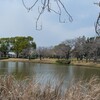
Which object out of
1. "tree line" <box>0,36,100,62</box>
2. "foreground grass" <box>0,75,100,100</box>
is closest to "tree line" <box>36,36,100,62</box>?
"tree line" <box>0,36,100,62</box>

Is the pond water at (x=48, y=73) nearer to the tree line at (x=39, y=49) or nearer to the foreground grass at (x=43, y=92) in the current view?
the foreground grass at (x=43, y=92)

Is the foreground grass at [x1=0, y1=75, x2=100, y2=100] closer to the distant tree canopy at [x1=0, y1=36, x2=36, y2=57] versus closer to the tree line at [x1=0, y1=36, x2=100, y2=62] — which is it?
the tree line at [x1=0, y1=36, x2=100, y2=62]

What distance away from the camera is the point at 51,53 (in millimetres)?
98688

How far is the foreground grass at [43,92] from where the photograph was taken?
4.92m

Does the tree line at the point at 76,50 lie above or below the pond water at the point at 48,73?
above

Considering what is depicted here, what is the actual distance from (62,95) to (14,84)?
2.97 feet

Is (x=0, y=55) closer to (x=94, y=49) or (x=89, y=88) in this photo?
(x=94, y=49)

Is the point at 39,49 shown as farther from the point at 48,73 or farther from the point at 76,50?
the point at 48,73

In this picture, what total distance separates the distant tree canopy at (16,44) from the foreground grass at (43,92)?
9347cm

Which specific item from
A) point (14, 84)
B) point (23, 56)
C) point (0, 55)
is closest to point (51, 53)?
point (23, 56)

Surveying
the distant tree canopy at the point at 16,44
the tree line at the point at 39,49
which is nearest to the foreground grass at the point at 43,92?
the tree line at the point at 39,49

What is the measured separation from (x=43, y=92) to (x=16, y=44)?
95.8 metres

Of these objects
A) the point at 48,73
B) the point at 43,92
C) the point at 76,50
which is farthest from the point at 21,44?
the point at 43,92

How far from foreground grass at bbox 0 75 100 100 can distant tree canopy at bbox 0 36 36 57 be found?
307 feet
